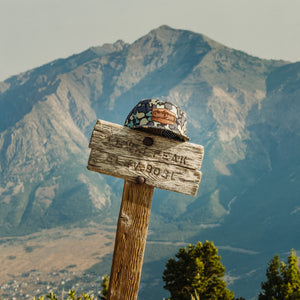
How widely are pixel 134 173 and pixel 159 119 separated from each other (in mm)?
792

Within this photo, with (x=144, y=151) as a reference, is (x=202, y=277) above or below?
below

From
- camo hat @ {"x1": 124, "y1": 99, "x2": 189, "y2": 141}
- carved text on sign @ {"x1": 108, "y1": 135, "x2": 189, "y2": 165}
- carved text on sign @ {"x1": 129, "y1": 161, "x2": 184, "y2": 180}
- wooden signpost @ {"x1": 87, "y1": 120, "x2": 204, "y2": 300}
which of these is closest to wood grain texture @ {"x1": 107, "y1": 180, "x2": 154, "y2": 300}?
wooden signpost @ {"x1": 87, "y1": 120, "x2": 204, "y2": 300}

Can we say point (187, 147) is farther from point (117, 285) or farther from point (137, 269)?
point (117, 285)

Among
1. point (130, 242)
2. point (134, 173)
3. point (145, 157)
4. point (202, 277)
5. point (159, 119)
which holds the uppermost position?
point (159, 119)

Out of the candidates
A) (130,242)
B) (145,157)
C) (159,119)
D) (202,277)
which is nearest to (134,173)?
(145,157)

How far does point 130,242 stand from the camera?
4352 mm

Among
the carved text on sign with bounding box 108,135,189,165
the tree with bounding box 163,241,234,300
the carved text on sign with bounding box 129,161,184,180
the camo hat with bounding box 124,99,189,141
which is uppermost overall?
the camo hat with bounding box 124,99,189,141

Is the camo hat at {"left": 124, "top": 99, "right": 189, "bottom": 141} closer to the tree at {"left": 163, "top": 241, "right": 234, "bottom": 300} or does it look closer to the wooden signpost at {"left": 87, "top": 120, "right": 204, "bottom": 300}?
the wooden signpost at {"left": 87, "top": 120, "right": 204, "bottom": 300}

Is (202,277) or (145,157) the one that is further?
(202,277)

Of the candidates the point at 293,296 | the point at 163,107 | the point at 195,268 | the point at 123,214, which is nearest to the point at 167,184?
the point at 123,214

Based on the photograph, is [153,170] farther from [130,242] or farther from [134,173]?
[130,242]

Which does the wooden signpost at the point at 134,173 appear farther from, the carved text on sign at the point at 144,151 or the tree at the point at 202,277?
the tree at the point at 202,277

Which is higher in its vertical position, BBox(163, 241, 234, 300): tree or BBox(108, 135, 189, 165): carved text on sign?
BBox(108, 135, 189, 165): carved text on sign

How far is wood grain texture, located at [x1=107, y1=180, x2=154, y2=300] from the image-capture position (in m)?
4.28
